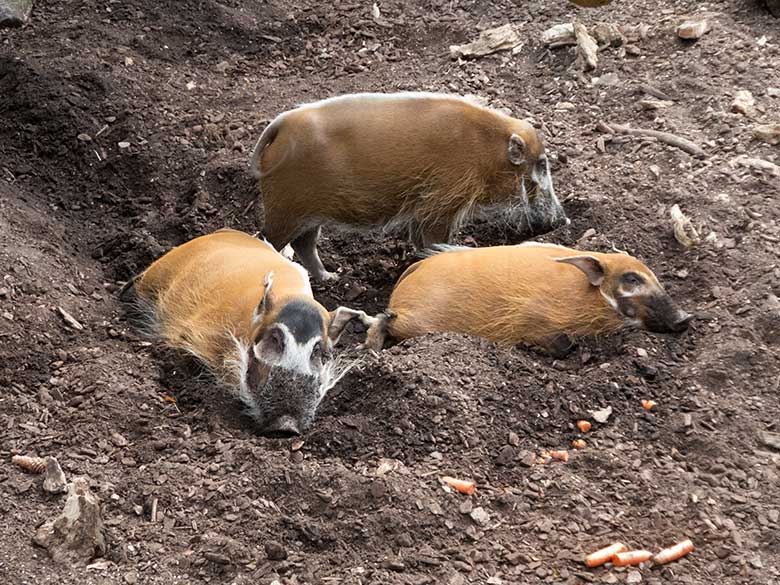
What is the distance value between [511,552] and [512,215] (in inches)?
123

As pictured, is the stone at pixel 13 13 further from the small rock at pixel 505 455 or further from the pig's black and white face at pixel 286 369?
the small rock at pixel 505 455

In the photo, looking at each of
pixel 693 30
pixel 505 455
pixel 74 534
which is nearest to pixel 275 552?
pixel 74 534

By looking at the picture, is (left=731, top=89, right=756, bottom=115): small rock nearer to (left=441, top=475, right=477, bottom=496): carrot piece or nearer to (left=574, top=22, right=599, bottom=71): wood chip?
(left=574, top=22, right=599, bottom=71): wood chip

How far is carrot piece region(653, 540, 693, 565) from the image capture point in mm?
4109

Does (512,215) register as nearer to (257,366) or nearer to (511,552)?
(257,366)

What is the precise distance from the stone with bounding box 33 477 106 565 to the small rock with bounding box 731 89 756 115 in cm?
496

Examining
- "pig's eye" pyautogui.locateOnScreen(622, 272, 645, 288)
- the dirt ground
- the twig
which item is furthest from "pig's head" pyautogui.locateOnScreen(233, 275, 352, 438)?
the twig

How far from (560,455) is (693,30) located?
4.26 meters

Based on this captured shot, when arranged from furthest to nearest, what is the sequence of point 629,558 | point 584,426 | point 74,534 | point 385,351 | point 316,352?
point 385,351
point 316,352
point 584,426
point 629,558
point 74,534

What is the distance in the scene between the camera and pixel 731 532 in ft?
13.9

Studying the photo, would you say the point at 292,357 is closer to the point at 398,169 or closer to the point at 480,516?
the point at 480,516

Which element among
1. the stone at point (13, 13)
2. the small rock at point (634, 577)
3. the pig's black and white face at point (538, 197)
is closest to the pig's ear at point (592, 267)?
the pig's black and white face at point (538, 197)

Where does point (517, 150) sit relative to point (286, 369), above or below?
above

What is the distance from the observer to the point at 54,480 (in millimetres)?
4289
